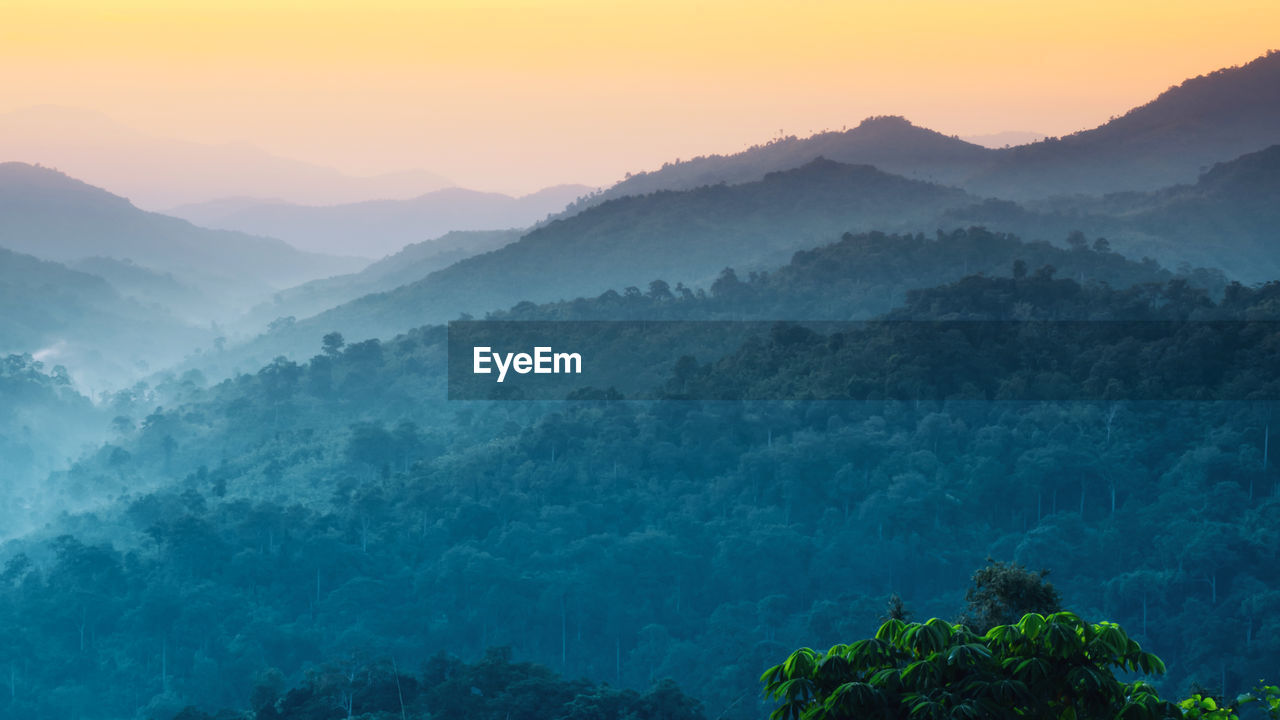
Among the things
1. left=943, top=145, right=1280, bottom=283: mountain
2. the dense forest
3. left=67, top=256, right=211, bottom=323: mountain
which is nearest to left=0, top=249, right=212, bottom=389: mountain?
left=67, top=256, right=211, bottom=323: mountain

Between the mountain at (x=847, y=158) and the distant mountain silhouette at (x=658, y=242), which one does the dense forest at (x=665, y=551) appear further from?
the mountain at (x=847, y=158)

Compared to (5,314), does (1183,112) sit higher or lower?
higher

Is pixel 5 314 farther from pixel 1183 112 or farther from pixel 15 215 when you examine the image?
pixel 1183 112

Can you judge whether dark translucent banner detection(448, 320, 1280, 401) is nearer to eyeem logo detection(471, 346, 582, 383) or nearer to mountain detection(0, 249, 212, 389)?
eyeem logo detection(471, 346, 582, 383)

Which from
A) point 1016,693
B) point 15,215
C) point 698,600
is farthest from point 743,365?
point 15,215

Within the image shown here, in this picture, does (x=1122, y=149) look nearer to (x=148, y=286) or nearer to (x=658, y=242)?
(x=658, y=242)

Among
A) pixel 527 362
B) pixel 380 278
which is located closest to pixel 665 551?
pixel 527 362

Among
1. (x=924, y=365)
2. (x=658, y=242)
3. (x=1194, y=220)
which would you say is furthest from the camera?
(x=658, y=242)
